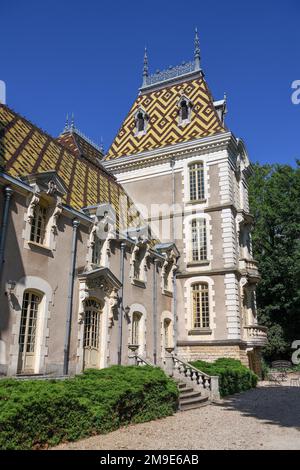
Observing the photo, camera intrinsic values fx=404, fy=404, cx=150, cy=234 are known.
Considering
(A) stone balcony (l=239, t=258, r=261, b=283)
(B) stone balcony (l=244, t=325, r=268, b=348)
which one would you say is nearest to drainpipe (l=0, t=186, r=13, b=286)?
(A) stone balcony (l=239, t=258, r=261, b=283)

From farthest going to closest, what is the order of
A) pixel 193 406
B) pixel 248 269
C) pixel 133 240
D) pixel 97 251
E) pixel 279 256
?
pixel 279 256
pixel 248 269
pixel 133 240
pixel 97 251
pixel 193 406

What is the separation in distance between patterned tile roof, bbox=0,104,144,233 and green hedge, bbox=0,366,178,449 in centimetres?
679

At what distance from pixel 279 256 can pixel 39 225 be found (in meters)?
23.4

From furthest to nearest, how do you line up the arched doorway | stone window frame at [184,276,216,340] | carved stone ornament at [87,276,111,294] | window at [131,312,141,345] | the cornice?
1. the cornice
2. stone window frame at [184,276,216,340]
3. window at [131,312,141,345]
4. carved stone ornament at [87,276,111,294]
5. the arched doorway

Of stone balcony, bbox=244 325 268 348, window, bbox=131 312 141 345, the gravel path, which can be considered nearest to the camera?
the gravel path

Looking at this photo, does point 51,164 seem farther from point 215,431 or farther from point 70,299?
point 215,431

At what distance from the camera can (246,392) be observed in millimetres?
17578

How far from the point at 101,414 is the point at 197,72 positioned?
24.2 meters

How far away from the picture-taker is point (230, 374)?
53.9 feet

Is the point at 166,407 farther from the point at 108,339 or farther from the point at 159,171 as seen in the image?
the point at 159,171

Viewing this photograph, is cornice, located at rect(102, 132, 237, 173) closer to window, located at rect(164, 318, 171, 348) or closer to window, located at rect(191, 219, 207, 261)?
window, located at rect(191, 219, 207, 261)

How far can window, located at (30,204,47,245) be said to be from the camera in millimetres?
12391

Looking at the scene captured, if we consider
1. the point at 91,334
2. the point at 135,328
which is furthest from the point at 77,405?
the point at 135,328

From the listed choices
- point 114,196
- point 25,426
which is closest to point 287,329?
point 114,196
